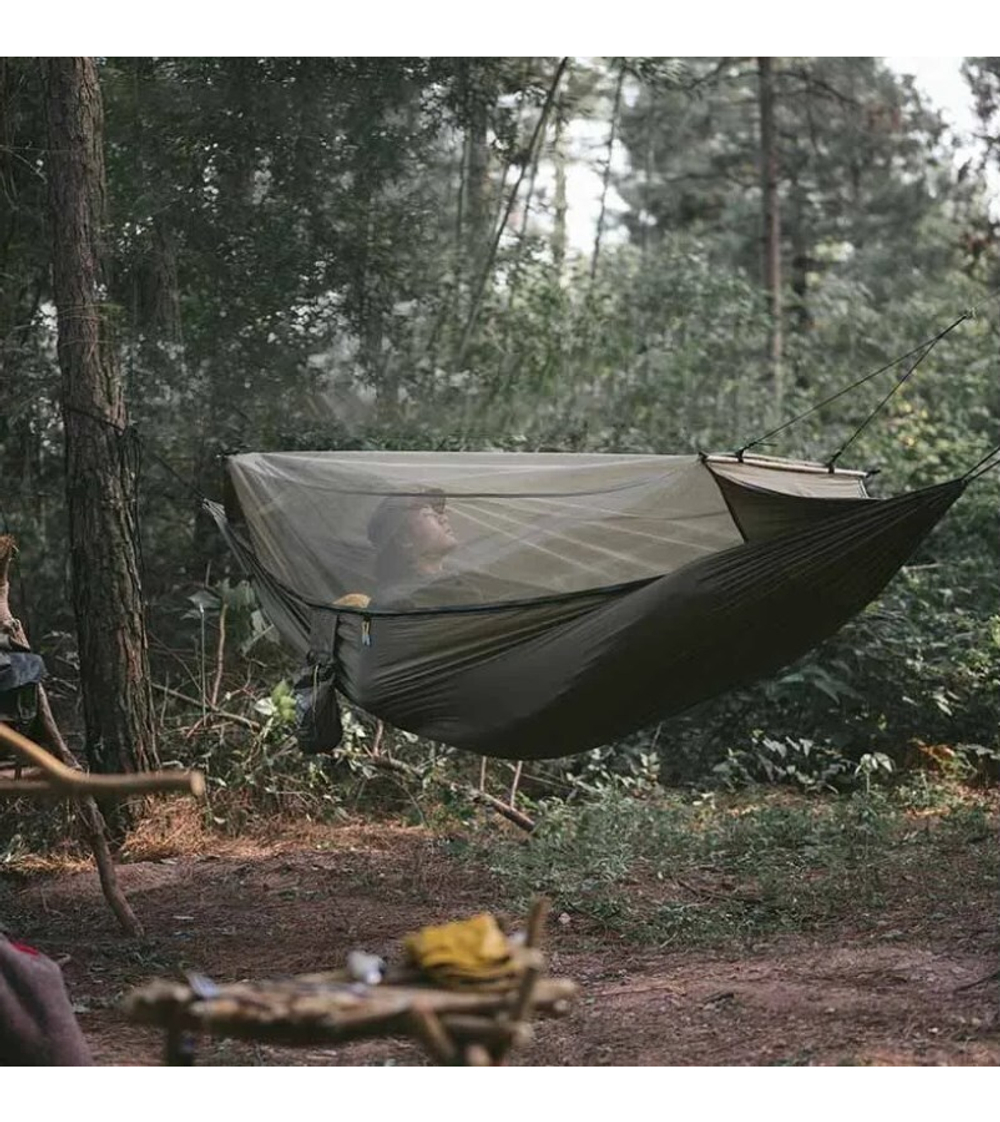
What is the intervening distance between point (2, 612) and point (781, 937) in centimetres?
178

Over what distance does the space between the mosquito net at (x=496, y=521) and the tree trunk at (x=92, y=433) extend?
0.69 m

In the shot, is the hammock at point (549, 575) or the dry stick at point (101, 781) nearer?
the dry stick at point (101, 781)

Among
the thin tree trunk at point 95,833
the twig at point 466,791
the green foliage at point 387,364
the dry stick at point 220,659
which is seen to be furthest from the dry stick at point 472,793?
the thin tree trunk at point 95,833

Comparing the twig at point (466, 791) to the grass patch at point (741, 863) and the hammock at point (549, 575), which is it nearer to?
the grass patch at point (741, 863)

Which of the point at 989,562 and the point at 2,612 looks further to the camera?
the point at 989,562

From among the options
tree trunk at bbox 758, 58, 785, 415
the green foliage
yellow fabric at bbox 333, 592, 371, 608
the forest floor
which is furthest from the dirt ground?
tree trunk at bbox 758, 58, 785, 415

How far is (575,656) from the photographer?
3053 mm

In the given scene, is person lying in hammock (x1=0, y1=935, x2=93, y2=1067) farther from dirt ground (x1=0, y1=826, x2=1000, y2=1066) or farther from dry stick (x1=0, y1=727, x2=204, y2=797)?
dirt ground (x1=0, y1=826, x2=1000, y2=1066)

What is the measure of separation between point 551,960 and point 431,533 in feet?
3.18

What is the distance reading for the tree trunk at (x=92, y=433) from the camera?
4.12 m

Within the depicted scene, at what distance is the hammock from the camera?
2.93 m

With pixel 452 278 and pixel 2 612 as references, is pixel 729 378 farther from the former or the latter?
pixel 2 612

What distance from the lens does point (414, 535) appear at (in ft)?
11.5
